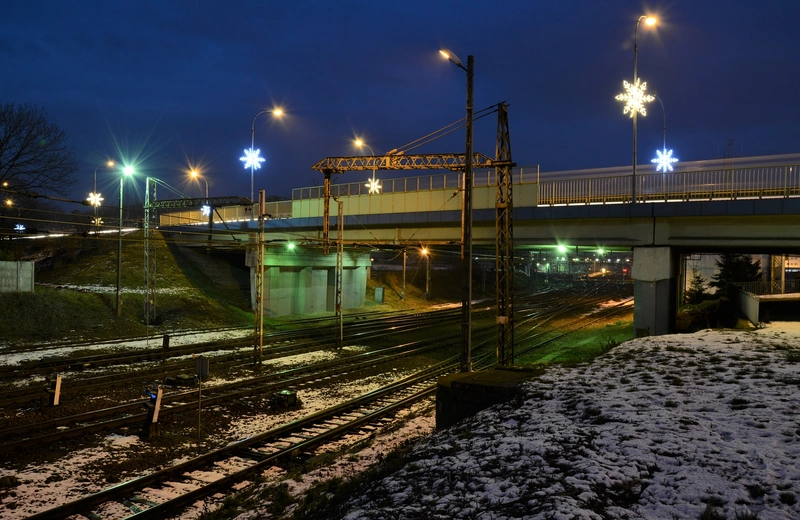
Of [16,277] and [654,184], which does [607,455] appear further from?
[16,277]

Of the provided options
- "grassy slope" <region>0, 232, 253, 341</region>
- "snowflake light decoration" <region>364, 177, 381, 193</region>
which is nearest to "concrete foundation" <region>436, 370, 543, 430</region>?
"grassy slope" <region>0, 232, 253, 341</region>

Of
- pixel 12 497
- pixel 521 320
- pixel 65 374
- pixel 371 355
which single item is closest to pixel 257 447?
pixel 12 497

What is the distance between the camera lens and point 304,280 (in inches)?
1724

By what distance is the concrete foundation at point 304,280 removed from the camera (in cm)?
4044

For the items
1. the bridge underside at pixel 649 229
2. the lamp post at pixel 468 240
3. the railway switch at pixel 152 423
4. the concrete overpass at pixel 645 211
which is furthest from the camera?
the bridge underside at pixel 649 229

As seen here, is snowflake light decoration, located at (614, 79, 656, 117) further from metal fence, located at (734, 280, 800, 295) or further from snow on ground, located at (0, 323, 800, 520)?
metal fence, located at (734, 280, 800, 295)

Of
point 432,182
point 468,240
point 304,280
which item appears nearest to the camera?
point 468,240

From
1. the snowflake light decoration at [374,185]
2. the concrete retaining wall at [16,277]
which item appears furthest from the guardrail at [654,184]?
the concrete retaining wall at [16,277]

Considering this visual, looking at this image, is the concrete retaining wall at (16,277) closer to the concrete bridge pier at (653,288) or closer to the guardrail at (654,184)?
the guardrail at (654,184)

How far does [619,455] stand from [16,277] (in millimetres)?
34816

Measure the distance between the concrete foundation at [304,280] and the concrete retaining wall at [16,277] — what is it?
1268 centimetres

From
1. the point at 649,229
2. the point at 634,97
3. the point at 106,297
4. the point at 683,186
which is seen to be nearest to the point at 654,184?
the point at 683,186

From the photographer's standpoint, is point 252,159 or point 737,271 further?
point 737,271

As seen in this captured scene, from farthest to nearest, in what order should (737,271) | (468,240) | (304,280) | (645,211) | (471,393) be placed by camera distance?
(737,271)
(304,280)
(645,211)
(468,240)
(471,393)
